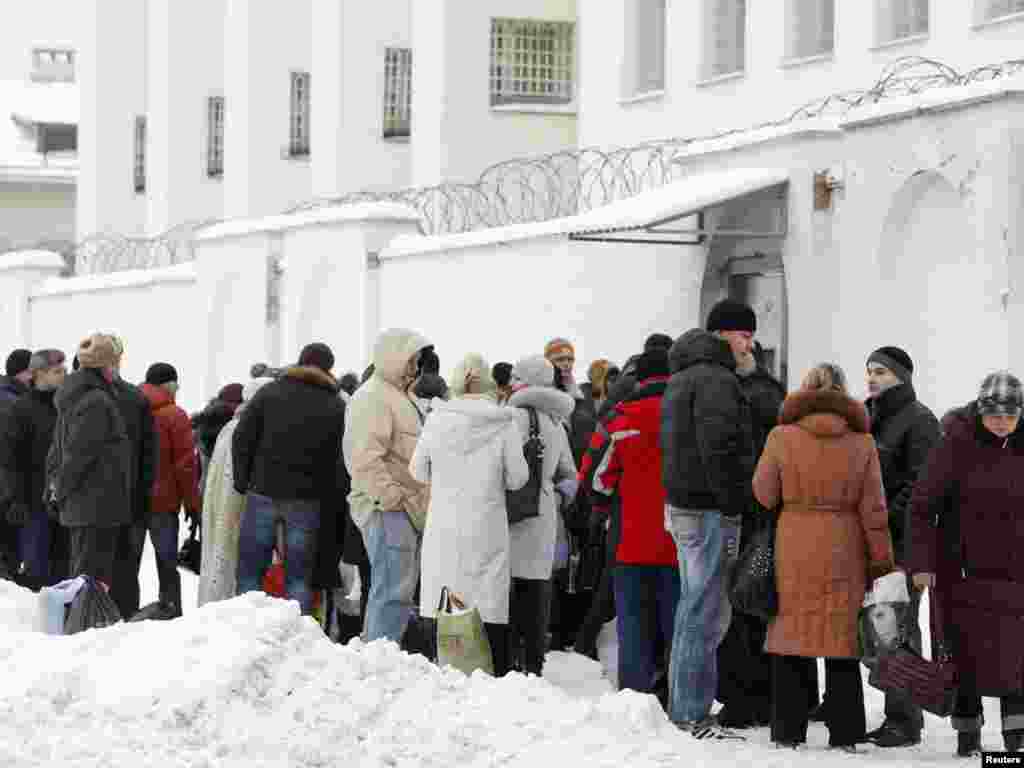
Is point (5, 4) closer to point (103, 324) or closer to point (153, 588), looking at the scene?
point (103, 324)

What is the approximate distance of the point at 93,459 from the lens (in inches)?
698

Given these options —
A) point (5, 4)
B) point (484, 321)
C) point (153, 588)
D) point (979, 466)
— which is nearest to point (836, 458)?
point (979, 466)

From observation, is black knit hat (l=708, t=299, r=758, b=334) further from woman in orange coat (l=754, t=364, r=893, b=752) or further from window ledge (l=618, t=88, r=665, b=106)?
window ledge (l=618, t=88, r=665, b=106)

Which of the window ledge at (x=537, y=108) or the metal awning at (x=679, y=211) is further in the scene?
the window ledge at (x=537, y=108)

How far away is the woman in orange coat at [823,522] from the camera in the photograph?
13.4 meters

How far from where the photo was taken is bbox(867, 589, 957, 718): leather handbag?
1304 centimetres

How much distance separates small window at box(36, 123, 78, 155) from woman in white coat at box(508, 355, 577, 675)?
196 feet

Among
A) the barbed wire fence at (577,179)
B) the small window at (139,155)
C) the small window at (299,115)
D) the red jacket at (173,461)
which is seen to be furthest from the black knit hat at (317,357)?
the small window at (139,155)

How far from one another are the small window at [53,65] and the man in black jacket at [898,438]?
68219 mm

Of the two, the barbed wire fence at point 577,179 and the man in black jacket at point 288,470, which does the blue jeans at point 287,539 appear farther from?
the barbed wire fence at point 577,179

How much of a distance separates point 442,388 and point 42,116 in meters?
61.2

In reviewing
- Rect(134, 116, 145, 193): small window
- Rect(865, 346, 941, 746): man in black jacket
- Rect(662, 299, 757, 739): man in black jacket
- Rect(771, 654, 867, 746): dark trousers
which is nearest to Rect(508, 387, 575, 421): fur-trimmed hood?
Rect(662, 299, 757, 739): man in black jacket

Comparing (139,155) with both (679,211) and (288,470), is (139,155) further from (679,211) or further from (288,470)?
(288,470)

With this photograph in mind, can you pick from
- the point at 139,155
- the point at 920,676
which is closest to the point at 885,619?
the point at 920,676
